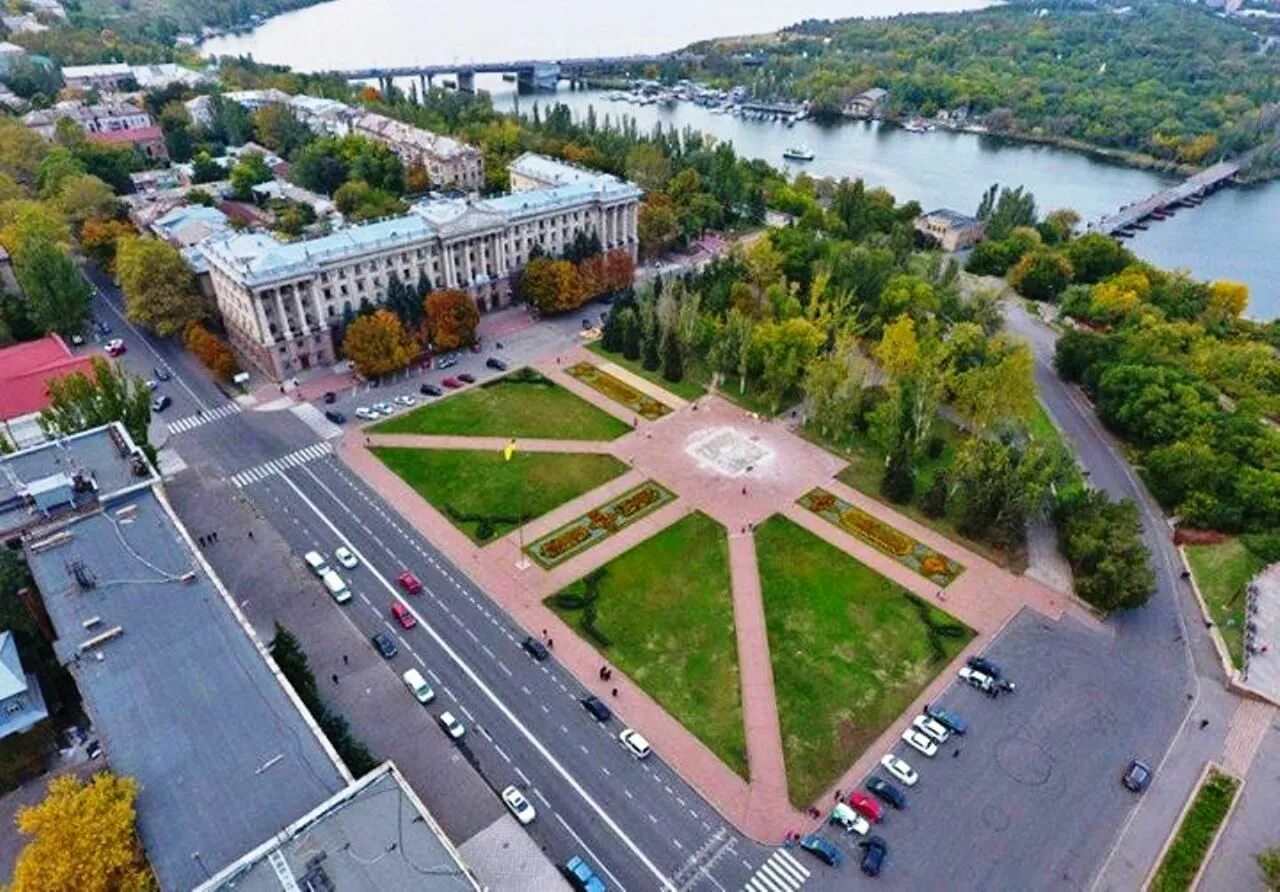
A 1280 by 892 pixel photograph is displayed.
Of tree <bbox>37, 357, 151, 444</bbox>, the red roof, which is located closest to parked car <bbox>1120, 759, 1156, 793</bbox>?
tree <bbox>37, 357, 151, 444</bbox>

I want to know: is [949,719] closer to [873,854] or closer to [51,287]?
[873,854]

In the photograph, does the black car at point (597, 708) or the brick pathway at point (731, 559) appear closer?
the brick pathway at point (731, 559)

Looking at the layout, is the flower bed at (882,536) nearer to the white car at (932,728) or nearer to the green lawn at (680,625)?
the green lawn at (680,625)

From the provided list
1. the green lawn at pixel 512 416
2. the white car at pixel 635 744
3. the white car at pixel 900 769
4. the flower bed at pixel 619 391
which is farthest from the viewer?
the flower bed at pixel 619 391

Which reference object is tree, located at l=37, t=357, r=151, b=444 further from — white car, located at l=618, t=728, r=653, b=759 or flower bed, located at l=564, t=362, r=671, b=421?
white car, located at l=618, t=728, r=653, b=759

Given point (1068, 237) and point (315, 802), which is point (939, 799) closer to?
point (315, 802)

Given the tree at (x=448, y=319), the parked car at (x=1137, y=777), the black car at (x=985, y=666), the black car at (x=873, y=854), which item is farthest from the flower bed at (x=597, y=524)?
the parked car at (x=1137, y=777)

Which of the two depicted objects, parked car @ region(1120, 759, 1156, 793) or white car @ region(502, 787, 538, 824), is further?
parked car @ region(1120, 759, 1156, 793)
